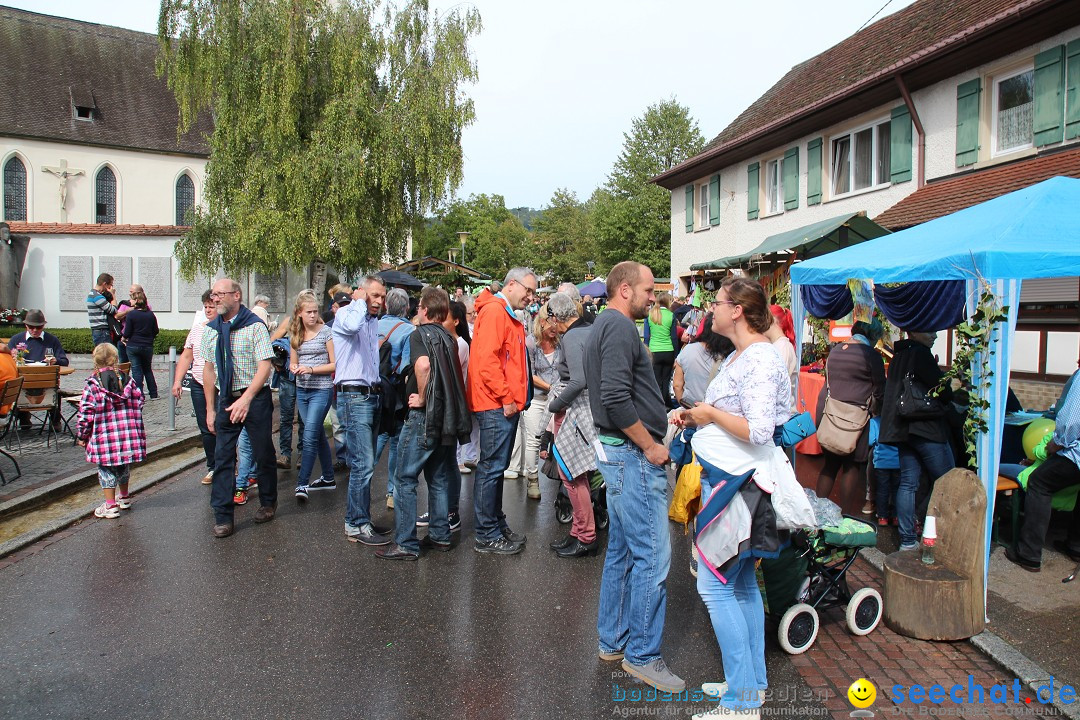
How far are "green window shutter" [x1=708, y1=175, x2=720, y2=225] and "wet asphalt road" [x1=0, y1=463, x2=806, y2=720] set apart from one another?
60.3 ft

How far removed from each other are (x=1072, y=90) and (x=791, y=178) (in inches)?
305

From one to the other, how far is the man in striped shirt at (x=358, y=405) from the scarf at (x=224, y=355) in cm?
82

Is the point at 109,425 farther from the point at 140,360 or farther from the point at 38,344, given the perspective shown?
the point at 140,360

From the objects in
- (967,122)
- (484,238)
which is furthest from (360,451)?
(484,238)

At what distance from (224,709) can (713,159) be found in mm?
21500

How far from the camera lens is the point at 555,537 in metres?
6.07

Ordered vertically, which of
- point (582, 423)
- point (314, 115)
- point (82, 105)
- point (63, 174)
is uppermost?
point (82, 105)

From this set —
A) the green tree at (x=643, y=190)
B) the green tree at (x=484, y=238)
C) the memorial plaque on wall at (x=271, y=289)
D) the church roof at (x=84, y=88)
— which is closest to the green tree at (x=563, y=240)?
the green tree at (x=484, y=238)

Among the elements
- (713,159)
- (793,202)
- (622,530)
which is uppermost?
(713,159)

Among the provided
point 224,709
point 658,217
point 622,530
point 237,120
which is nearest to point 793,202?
point 237,120

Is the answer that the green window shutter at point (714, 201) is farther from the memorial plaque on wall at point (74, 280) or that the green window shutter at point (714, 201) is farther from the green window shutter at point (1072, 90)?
the memorial plaque on wall at point (74, 280)

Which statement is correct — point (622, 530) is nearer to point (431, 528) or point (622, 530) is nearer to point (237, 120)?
point (431, 528)

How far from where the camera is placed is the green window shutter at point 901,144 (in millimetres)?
14781

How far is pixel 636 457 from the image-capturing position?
355cm
